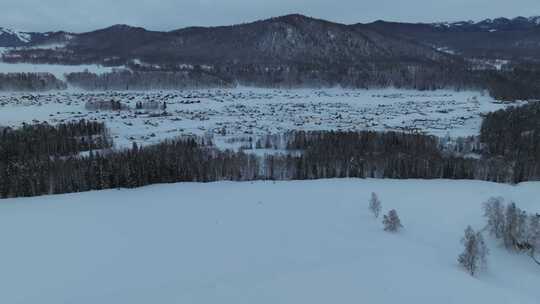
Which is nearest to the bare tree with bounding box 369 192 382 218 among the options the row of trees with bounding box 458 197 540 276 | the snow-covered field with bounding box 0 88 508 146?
the row of trees with bounding box 458 197 540 276

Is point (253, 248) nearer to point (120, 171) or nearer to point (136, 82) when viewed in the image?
point (120, 171)

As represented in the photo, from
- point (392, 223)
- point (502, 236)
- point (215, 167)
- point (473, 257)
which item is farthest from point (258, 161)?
point (473, 257)

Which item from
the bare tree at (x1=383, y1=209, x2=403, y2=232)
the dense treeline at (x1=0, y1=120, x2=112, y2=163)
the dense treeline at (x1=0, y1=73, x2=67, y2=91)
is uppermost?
the dense treeline at (x1=0, y1=73, x2=67, y2=91)

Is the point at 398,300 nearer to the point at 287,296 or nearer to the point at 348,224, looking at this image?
the point at 287,296

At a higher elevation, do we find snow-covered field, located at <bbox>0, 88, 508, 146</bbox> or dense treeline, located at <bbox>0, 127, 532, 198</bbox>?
snow-covered field, located at <bbox>0, 88, 508, 146</bbox>

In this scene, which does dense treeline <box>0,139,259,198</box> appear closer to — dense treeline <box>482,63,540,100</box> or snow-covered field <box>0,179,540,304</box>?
snow-covered field <box>0,179,540,304</box>

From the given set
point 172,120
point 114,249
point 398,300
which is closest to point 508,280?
point 398,300
